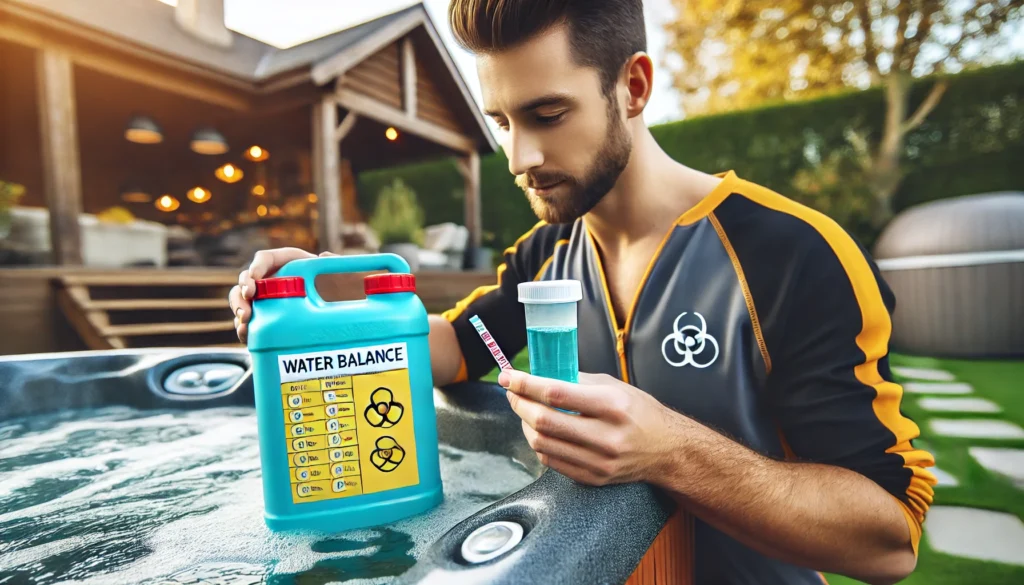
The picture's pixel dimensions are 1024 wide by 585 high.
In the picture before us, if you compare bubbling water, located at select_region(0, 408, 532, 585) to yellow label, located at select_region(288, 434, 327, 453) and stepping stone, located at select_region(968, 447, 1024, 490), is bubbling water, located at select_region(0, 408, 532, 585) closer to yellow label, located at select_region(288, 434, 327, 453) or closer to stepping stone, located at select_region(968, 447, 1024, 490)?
yellow label, located at select_region(288, 434, 327, 453)

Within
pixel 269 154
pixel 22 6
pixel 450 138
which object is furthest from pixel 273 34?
pixel 22 6

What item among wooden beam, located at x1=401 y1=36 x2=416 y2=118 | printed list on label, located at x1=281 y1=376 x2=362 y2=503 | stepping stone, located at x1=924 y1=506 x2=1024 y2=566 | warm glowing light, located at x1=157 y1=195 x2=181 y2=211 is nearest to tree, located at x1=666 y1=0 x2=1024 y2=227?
wooden beam, located at x1=401 y1=36 x2=416 y2=118

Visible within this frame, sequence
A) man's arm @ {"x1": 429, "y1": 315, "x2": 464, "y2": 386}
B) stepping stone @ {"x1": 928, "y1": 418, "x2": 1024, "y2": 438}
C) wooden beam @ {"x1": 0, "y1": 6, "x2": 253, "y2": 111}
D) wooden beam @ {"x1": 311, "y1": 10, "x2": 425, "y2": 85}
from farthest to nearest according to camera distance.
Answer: wooden beam @ {"x1": 311, "y1": 10, "x2": 425, "y2": 85}, wooden beam @ {"x1": 0, "y1": 6, "x2": 253, "y2": 111}, stepping stone @ {"x1": 928, "y1": 418, "x2": 1024, "y2": 438}, man's arm @ {"x1": 429, "y1": 315, "x2": 464, "y2": 386}

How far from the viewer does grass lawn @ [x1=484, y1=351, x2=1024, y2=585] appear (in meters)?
1.62

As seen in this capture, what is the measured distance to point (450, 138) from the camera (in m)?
7.95

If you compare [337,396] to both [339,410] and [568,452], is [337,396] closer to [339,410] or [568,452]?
[339,410]

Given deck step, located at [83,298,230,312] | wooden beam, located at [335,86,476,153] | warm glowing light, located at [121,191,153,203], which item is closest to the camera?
deck step, located at [83,298,230,312]

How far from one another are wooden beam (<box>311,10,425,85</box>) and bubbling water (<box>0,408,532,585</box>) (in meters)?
4.68

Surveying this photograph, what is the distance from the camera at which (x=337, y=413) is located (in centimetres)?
89

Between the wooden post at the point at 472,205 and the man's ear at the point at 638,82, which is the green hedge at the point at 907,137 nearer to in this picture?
the wooden post at the point at 472,205

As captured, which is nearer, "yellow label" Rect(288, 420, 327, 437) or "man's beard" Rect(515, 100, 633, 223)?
"yellow label" Rect(288, 420, 327, 437)

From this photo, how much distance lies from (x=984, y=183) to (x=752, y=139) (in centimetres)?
232

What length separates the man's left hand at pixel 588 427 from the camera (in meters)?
0.71

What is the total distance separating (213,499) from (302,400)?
471 mm
